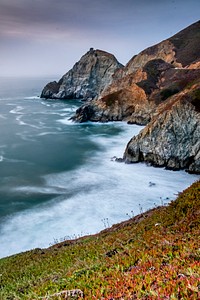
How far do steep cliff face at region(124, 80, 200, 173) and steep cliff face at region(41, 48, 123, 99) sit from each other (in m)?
80.6

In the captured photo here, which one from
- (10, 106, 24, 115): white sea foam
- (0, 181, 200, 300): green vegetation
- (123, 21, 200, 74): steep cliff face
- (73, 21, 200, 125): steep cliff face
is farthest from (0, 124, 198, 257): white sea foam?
(123, 21, 200, 74): steep cliff face

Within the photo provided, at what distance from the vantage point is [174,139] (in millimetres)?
35281

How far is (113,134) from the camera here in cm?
5681

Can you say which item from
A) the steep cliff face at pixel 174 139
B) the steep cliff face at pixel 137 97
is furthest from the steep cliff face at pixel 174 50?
the steep cliff face at pixel 174 139

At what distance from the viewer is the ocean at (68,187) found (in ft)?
75.9

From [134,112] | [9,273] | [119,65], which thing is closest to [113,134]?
[134,112]

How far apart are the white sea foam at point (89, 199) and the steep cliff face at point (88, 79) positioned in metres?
81.0

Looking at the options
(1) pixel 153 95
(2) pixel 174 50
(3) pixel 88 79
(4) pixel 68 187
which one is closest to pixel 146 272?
(4) pixel 68 187

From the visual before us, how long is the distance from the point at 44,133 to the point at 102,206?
36121 millimetres

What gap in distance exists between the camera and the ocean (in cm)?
2314

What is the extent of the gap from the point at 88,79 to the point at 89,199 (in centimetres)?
9471

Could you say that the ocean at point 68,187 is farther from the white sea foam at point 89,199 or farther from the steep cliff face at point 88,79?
the steep cliff face at point 88,79

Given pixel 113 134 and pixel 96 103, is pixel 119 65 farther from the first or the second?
pixel 113 134

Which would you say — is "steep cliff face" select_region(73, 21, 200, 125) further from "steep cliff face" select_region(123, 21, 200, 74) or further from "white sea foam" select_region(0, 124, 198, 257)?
"white sea foam" select_region(0, 124, 198, 257)
